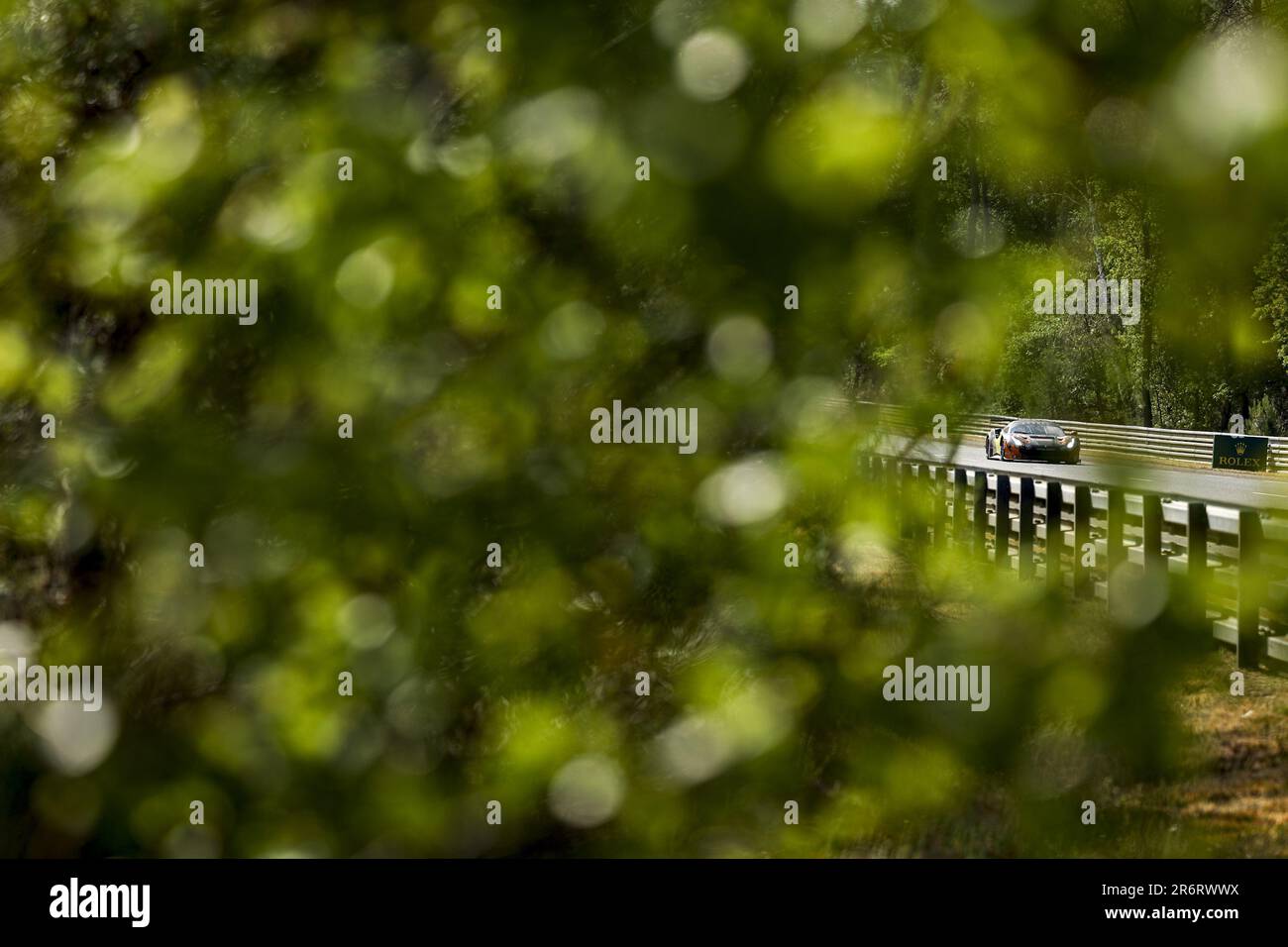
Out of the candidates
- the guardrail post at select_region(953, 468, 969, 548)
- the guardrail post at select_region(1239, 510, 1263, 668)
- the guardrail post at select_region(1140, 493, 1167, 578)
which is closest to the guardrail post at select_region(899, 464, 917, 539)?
the guardrail post at select_region(953, 468, 969, 548)

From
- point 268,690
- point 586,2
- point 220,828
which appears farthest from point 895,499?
point 220,828

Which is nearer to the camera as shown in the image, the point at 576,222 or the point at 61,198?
the point at 576,222

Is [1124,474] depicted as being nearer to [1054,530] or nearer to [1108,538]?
[1108,538]

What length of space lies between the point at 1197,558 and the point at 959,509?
352 millimetres

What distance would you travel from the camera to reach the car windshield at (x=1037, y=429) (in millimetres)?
1900

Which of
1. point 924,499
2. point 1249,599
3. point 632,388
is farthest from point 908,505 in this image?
point 1249,599

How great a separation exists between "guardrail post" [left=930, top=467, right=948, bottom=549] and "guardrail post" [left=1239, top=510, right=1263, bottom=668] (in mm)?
442

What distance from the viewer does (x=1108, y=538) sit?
67.9 inches

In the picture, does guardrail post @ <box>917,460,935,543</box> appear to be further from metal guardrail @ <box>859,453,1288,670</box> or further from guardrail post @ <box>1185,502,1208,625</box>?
guardrail post @ <box>1185,502,1208,625</box>

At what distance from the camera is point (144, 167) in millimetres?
1784

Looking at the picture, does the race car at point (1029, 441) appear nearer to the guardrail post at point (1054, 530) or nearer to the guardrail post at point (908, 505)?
the guardrail post at point (1054, 530)

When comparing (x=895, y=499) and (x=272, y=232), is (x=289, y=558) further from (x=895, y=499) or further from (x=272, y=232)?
(x=895, y=499)

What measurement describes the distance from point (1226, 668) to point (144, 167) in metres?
1.81

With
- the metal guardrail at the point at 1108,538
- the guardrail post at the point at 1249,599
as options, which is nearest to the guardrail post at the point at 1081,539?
the metal guardrail at the point at 1108,538
